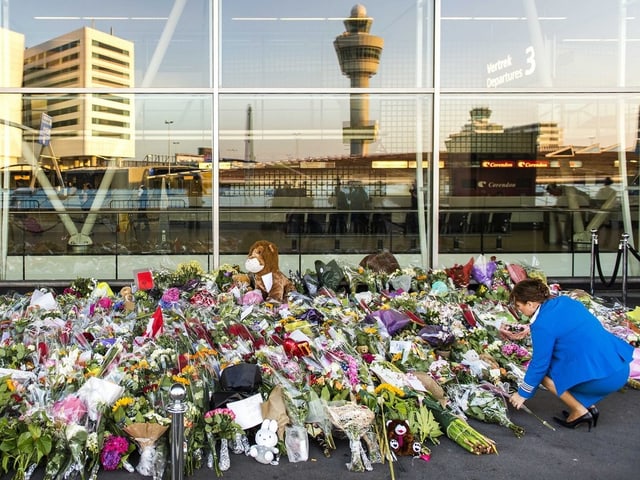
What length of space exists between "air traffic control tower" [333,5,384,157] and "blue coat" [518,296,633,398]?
8.00m

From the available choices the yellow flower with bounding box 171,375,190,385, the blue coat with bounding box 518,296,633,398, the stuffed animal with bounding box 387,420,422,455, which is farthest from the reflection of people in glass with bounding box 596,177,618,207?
Answer: the yellow flower with bounding box 171,375,190,385

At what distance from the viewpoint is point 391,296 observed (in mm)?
8023

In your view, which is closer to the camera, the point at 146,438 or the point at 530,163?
the point at 146,438

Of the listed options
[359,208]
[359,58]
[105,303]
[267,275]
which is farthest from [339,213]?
[105,303]

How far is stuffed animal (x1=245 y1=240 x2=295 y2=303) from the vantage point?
26.6ft

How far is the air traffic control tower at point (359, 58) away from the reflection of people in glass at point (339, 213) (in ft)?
3.71

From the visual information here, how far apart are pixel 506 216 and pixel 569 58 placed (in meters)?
3.14

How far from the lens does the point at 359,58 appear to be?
1270 centimetres

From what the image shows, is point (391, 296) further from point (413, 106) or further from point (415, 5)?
point (415, 5)

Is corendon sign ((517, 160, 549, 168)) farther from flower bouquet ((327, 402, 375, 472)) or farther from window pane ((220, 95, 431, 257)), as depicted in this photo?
flower bouquet ((327, 402, 375, 472))

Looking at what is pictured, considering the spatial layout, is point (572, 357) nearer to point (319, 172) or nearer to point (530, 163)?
point (319, 172)

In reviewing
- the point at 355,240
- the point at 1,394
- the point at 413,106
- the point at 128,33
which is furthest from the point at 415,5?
the point at 1,394

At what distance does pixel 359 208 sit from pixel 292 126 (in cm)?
196

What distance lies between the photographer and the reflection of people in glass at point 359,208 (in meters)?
12.8
